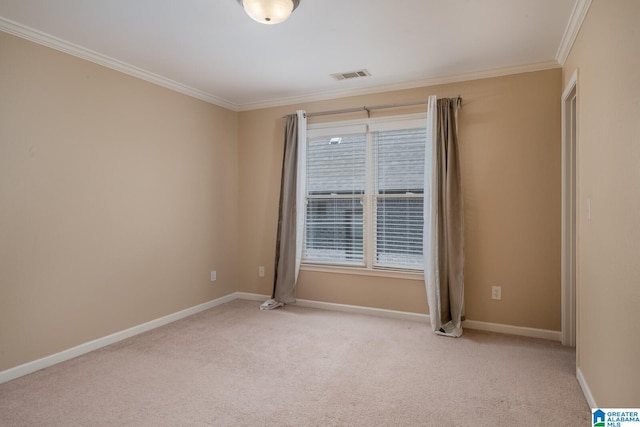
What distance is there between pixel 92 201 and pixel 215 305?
1995 millimetres

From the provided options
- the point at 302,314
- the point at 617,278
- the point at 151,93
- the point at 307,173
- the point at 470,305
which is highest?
the point at 151,93

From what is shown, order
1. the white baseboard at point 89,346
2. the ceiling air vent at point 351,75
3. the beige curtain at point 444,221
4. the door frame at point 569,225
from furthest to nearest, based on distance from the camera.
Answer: the ceiling air vent at point 351,75, the beige curtain at point 444,221, the door frame at point 569,225, the white baseboard at point 89,346

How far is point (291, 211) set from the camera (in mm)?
4449

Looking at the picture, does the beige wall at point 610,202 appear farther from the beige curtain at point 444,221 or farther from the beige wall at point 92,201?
the beige wall at point 92,201

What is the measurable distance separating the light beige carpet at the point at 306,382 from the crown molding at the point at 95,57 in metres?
2.54

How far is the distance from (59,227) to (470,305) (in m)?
3.82

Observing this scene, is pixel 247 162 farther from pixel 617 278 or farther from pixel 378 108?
pixel 617 278

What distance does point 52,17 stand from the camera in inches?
101

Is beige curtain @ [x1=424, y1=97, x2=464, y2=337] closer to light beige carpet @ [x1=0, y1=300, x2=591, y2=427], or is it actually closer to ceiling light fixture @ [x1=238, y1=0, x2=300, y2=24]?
light beige carpet @ [x1=0, y1=300, x2=591, y2=427]

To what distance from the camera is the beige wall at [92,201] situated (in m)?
2.68

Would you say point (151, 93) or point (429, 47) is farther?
point (151, 93)

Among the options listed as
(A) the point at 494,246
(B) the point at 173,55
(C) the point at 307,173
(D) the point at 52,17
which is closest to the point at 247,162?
(C) the point at 307,173

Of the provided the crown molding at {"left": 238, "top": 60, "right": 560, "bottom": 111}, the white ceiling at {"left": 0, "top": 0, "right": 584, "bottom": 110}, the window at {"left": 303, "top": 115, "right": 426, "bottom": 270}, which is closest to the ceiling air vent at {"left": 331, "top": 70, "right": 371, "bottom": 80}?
the white ceiling at {"left": 0, "top": 0, "right": 584, "bottom": 110}

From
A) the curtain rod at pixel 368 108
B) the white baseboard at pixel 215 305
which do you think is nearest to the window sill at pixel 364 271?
the white baseboard at pixel 215 305
